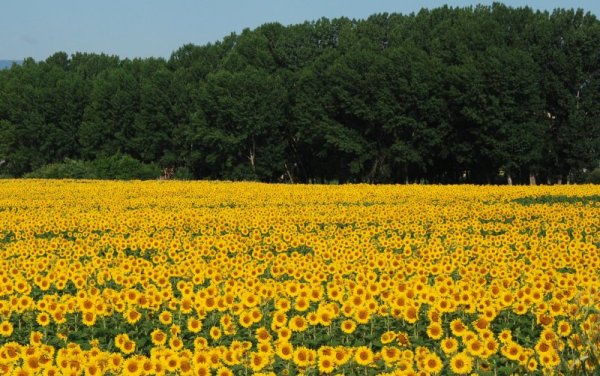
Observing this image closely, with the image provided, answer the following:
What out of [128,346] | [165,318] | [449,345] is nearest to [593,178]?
[165,318]

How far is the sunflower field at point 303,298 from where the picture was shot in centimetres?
556

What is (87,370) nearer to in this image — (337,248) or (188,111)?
(337,248)

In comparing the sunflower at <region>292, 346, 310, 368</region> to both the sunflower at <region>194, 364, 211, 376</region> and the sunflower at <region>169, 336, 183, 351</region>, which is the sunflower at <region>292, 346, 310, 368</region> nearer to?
the sunflower at <region>194, 364, 211, 376</region>

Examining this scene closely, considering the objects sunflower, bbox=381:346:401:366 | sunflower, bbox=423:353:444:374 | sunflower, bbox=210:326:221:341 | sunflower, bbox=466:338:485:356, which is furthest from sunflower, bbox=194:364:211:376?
sunflower, bbox=466:338:485:356

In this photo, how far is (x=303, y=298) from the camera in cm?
755

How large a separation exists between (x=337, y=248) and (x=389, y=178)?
41753 millimetres

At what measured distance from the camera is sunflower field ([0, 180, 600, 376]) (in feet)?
18.2

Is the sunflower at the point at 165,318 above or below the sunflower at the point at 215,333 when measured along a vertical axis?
above

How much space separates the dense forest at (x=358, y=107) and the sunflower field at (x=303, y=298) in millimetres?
30610

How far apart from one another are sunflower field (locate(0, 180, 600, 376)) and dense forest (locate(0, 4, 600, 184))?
30610mm

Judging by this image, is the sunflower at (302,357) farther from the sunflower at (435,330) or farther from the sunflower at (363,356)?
the sunflower at (435,330)

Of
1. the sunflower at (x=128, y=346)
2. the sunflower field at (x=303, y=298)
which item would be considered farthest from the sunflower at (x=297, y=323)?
the sunflower at (x=128, y=346)

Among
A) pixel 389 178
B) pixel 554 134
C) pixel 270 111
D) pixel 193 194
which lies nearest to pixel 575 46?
pixel 554 134

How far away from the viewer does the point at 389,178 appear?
173 ft
